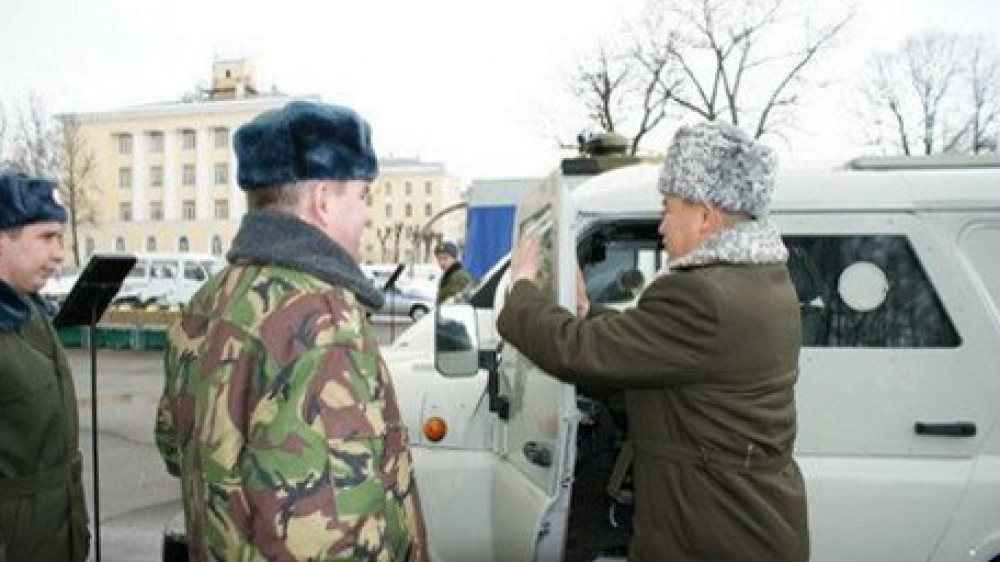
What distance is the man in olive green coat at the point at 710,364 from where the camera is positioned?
2.30 metres

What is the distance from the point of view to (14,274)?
131 inches

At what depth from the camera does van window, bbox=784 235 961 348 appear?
3150 millimetres

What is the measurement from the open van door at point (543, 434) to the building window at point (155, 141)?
3521 inches

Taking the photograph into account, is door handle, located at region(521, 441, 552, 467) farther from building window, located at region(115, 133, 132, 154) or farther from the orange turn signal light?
building window, located at region(115, 133, 132, 154)

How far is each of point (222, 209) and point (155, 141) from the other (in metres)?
9.71

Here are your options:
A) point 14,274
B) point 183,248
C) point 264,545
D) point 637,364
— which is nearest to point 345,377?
point 264,545

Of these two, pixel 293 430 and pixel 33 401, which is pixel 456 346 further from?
pixel 293 430

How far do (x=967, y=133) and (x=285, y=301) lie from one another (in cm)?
4522

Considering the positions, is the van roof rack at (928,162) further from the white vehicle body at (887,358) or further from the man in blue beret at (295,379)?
the man in blue beret at (295,379)

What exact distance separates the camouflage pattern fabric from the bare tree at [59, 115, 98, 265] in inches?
2271

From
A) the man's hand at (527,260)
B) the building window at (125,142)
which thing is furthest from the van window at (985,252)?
the building window at (125,142)

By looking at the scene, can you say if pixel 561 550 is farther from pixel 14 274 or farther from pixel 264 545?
pixel 14 274

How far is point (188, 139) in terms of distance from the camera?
85.1m

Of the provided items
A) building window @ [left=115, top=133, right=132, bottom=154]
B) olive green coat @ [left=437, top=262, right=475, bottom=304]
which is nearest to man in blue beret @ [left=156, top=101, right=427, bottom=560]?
olive green coat @ [left=437, top=262, right=475, bottom=304]
